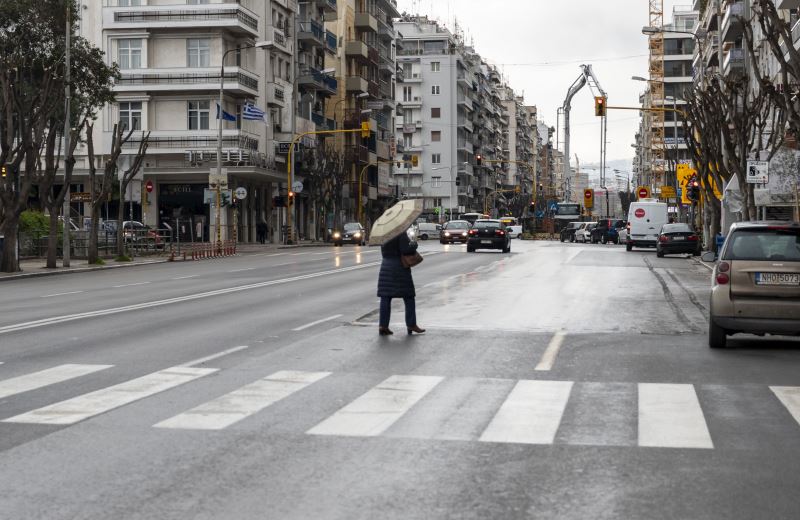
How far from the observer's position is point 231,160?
67.8 meters

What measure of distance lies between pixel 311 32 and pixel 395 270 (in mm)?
70478

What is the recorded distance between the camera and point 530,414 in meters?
9.00

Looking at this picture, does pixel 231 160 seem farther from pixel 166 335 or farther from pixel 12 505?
pixel 12 505

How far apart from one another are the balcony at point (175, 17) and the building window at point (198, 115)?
14.0 feet

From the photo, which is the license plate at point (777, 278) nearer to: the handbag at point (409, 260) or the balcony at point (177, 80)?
the handbag at point (409, 260)

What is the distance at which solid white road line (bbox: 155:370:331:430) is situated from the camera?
844 centimetres

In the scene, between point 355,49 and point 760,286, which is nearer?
point 760,286

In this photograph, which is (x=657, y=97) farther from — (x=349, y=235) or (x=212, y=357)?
(x=212, y=357)

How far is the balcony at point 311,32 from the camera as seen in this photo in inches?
3263

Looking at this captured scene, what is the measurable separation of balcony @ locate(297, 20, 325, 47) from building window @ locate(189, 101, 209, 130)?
16.5m

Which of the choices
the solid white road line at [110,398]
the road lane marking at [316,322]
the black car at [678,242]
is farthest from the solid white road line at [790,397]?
the black car at [678,242]

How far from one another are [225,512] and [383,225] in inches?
375

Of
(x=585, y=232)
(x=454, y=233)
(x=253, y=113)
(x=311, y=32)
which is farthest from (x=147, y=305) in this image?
(x=585, y=232)

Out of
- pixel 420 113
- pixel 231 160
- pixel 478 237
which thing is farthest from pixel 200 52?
pixel 420 113
